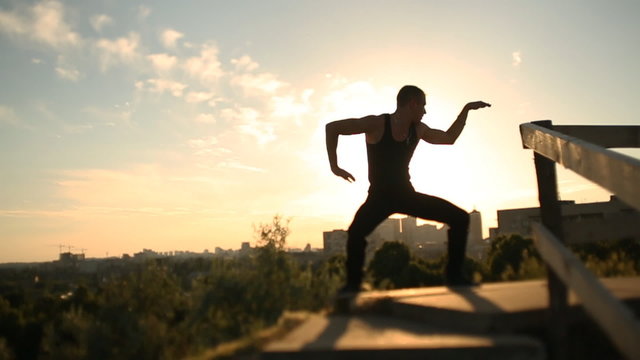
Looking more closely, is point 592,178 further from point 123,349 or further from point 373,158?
point 123,349

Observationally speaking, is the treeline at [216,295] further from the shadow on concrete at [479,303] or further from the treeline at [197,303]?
the shadow on concrete at [479,303]

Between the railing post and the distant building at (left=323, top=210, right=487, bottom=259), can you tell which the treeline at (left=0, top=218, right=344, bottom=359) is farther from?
the distant building at (left=323, top=210, right=487, bottom=259)

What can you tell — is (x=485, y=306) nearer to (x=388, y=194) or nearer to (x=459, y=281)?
(x=459, y=281)

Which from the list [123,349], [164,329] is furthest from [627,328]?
[123,349]

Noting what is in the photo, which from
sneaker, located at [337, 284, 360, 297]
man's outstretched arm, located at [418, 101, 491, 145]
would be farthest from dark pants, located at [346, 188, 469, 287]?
man's outstretched arm, located at [418, 101, 491, 145]

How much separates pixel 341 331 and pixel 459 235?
210 centimetres

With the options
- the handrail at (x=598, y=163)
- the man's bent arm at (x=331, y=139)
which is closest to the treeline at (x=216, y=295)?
the man's bent arm at (x=331, y=139)

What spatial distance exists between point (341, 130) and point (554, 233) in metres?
2.04

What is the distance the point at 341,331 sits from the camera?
9.46ft

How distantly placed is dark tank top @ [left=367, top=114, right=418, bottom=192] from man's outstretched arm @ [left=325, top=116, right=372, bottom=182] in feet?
0.60

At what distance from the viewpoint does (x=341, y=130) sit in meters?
4.70

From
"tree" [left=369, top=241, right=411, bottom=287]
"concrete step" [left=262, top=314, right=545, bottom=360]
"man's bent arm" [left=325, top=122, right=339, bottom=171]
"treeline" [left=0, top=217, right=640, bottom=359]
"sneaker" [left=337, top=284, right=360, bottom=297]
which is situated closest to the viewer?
"concrete step" [left=262, top=314, right=545, bottom=360]

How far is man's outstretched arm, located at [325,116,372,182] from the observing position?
4.68m

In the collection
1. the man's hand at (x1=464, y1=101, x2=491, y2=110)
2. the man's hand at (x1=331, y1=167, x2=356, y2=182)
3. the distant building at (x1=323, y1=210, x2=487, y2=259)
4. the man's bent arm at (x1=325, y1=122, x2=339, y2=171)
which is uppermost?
Result: the man's hand at (x1=464, y1=101, x2=491, y2=110)
